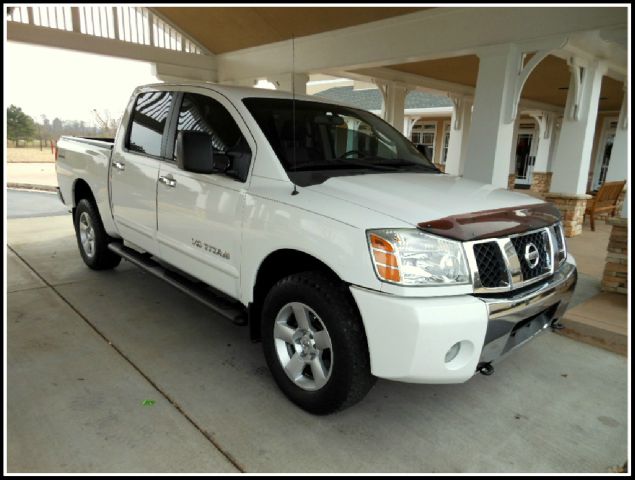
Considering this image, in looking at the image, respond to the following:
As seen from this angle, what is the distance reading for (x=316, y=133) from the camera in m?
3.36

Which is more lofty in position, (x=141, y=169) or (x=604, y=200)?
(x=141, y=169)

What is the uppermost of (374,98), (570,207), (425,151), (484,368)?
(374,98)

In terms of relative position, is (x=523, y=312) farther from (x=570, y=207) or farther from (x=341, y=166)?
(x=570, y=207)

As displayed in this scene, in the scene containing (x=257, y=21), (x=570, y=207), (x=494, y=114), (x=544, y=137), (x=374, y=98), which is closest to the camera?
(x=494, y=114)

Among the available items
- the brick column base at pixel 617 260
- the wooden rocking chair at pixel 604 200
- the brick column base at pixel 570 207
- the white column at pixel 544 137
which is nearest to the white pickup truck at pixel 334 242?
the brick column base at pixel 617 260

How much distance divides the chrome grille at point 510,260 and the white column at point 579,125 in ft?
20.2

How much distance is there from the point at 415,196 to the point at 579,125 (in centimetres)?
685

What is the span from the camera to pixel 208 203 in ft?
10.3

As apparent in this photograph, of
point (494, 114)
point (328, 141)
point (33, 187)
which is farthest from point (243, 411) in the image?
point (33, 187)

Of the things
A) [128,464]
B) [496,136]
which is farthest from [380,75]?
[128,464]

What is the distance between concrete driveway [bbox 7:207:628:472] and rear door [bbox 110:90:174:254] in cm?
83

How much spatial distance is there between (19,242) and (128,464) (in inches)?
221

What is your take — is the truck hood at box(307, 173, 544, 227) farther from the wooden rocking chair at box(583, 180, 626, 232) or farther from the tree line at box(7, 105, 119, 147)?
the tree line at box(7, 105, 119, 147)

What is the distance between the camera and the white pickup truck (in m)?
2.22
